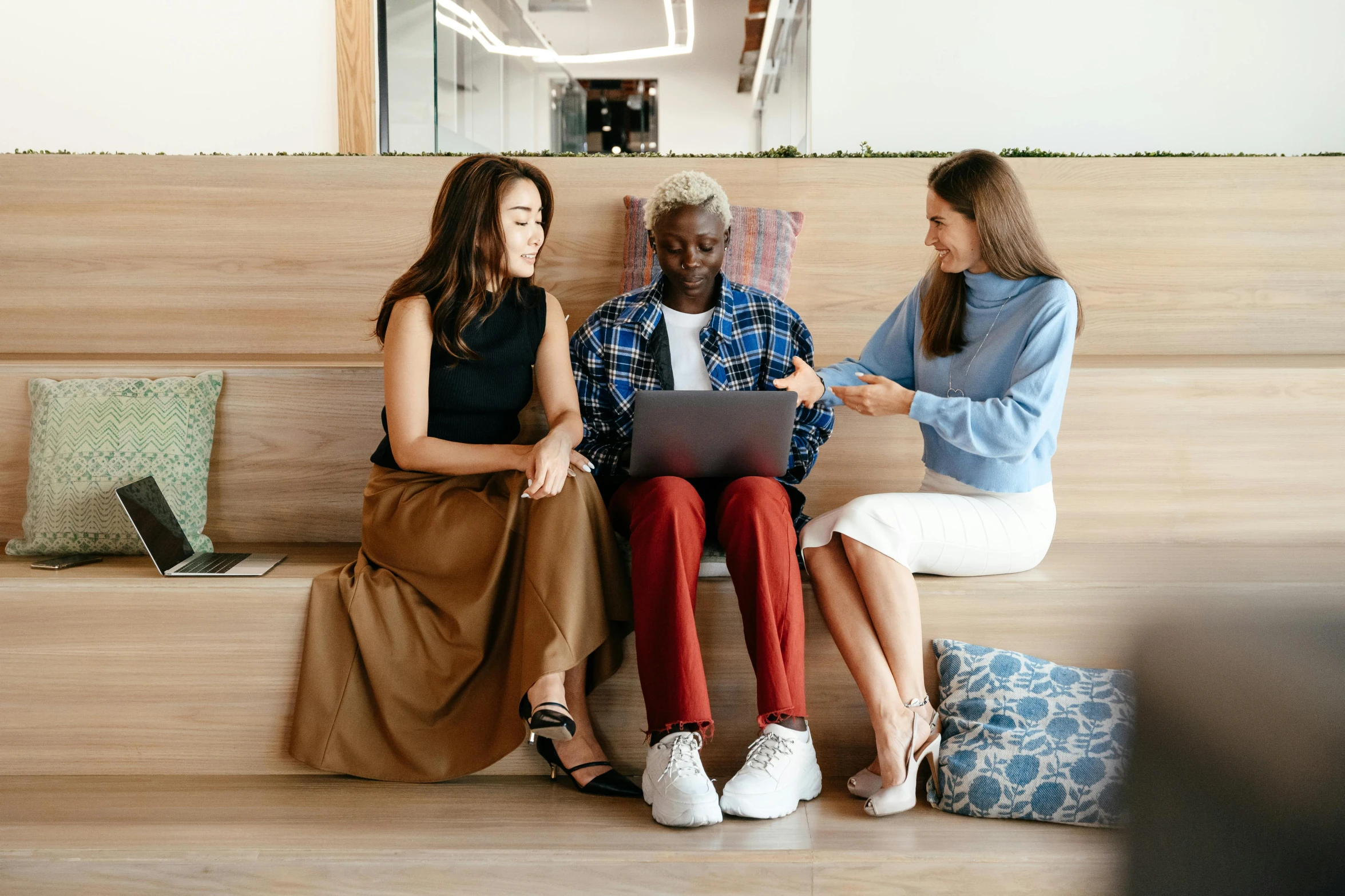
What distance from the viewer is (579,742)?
1.75m

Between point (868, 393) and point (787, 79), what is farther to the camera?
point (787, 79)

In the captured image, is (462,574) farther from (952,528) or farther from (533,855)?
(952,528)

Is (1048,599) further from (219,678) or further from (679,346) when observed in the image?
(219,678)

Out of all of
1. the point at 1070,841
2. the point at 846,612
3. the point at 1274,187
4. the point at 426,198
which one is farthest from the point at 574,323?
the point at 1274,187

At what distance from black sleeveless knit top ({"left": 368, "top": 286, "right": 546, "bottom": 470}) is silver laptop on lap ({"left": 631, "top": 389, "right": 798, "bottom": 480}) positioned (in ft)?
1.09

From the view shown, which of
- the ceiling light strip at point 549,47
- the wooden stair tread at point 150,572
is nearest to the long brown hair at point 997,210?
the wooden stair tread at point 150,572

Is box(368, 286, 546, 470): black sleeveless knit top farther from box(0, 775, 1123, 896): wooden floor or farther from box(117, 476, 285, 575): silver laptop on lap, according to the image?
box(0, 775, 1123, 896): wooden floor

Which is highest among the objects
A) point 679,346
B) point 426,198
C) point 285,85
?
point 285,85

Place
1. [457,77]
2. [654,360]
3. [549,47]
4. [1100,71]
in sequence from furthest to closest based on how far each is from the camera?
[549,47] < [457,77] < [1100,71] < [654,360]

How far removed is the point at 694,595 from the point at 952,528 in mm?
485

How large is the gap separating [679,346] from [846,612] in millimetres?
638

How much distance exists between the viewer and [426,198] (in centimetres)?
260

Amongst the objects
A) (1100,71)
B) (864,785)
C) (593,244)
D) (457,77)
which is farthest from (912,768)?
(457,77)

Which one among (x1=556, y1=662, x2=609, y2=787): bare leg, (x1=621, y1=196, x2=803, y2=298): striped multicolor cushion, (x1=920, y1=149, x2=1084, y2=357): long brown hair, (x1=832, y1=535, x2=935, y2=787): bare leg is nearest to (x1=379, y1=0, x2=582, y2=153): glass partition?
(x1=621, y1=196, x2=803, y2=298): striped multicolor cushion
